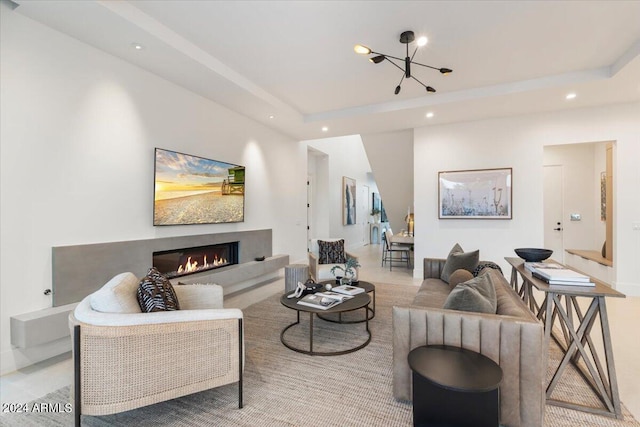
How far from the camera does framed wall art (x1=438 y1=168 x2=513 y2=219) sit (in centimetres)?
527

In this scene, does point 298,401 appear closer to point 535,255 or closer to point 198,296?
point 198,296

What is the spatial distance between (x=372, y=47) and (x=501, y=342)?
3054 millimetres

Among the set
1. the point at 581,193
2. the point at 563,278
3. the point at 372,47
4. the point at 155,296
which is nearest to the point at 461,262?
the point at 563,278

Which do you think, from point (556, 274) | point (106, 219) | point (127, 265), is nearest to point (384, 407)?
point (556, 274)

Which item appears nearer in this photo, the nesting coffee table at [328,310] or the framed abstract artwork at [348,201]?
the nesting coffee table at [328,310]

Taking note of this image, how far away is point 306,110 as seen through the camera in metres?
5.39

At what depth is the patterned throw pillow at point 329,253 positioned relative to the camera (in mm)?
5121

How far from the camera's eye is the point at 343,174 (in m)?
10.0

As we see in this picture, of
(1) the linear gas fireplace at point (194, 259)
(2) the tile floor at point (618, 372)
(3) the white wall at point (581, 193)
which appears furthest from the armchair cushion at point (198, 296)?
(3) the white wall at point (581, 193)

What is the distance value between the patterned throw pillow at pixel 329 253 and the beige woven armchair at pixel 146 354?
316cm

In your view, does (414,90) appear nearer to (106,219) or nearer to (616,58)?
(616,58)

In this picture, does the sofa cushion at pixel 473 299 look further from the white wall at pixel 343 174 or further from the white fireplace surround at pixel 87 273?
the white wall at pixel 343 174

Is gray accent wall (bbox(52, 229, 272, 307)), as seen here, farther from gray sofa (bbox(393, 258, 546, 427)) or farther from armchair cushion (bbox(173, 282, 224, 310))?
gray sofa (bbox(393, 258, 546, 427))

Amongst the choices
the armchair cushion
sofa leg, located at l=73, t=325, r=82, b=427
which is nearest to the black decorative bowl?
the armchair cushion
